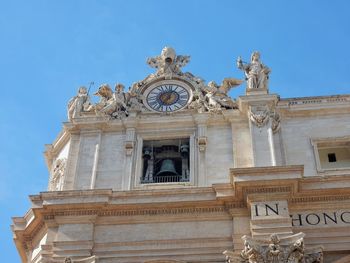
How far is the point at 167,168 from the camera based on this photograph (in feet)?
72.9

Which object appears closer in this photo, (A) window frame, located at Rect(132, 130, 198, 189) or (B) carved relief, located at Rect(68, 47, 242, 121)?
(A) window frame, located at Rect(132, 130, 198, 189)

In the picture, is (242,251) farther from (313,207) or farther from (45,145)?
(45,145)

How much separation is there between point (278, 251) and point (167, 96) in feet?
24.7

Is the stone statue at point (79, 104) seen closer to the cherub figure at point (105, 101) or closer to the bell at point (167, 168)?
the cherub figure at point (105, 101)

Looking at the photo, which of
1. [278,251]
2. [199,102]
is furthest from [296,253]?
[199,102]

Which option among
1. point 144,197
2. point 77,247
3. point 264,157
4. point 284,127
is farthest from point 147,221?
point 284,127

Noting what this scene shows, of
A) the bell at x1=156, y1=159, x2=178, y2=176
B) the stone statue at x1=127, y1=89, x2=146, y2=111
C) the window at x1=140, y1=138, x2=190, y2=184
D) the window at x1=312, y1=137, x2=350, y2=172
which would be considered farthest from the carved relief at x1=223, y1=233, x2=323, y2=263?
the stone statue at x1=127, y1=89, x2=146, y2=111

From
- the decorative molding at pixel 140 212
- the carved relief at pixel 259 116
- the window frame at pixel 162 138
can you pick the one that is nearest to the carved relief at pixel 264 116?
the carved relief at pixel 259 116

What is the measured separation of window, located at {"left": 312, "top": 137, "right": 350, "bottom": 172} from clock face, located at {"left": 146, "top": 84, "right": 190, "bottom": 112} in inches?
169

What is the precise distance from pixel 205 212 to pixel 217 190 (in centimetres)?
65

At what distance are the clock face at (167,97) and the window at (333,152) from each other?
4287mm

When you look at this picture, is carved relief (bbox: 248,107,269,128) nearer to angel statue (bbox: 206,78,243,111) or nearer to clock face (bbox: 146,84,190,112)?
angel statue (bbox: 206,78,243,111)

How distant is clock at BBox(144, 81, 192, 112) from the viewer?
23703mm

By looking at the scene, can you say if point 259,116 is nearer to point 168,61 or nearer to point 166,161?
point 166,161
